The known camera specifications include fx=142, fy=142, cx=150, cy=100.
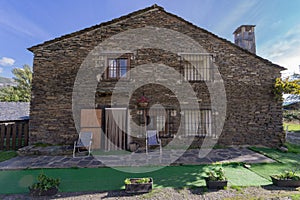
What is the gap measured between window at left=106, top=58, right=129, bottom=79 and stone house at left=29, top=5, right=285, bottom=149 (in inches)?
2.0

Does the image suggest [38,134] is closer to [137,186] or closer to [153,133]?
[153,133]

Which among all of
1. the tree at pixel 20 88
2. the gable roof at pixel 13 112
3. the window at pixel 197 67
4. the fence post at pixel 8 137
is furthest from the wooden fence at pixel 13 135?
the tree at pixel 20 88

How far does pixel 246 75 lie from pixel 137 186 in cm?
762

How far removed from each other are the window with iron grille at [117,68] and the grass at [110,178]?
444 centimetres

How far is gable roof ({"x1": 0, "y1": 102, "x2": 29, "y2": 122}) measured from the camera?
916 centimetres

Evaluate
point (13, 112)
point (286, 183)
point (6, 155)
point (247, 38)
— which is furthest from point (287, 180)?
point (13, 112)

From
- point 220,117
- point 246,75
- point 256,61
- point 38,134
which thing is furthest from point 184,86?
point 38,134

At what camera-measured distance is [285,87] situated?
677 cm

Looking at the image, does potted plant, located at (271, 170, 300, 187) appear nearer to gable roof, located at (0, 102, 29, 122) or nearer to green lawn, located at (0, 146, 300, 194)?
green lawn, located at (0, 146, 300, 194)

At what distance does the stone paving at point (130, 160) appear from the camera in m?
4.80

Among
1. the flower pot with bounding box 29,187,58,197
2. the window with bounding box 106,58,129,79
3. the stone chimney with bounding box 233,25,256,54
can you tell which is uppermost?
the stone chimney with bounding box 233,25,256,54

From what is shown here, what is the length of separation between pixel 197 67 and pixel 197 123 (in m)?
2.98

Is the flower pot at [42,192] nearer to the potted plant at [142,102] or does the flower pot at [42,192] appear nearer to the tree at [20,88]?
the potted plant at [142,102]

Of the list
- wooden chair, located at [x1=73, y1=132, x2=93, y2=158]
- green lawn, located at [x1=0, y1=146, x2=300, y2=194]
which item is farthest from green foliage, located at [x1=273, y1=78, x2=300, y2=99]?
wooden chair, located at [x1=73, y1=132, x2=93, y2=158]
